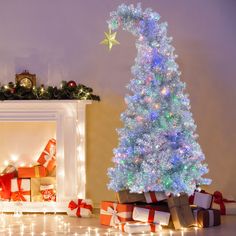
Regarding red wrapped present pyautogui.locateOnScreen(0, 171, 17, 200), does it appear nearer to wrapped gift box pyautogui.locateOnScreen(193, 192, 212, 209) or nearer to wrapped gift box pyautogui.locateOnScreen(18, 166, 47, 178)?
wrapped gift box pyautogui.locateOnScreen(18, 166, 47, 178)

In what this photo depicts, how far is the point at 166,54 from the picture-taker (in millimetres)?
5520

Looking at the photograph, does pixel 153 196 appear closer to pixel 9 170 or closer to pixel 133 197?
pixel 133 197

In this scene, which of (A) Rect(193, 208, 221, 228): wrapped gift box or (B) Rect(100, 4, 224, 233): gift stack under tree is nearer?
(B) Rect(100, 4, 224, 233): gift stack under tree

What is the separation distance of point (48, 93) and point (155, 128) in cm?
160

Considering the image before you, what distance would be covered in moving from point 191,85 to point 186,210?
6.00 ft

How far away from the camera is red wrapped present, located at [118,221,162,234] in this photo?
17.1ft

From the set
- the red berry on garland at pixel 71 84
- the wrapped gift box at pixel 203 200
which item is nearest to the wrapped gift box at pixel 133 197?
the wrapped gift box at pixel 203 200

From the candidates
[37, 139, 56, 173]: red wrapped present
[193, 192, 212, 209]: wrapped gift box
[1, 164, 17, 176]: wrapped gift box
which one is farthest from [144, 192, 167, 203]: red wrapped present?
[1, 164, 17, 176]: wrapped gift box

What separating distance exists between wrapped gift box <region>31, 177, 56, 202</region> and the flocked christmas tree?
1.44 metres

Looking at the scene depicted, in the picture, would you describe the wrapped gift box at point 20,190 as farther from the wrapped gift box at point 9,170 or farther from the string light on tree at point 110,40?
the string light on tree at point 110,40

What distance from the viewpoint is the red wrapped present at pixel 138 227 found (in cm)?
521

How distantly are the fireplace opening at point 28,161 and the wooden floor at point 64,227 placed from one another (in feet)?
1.19

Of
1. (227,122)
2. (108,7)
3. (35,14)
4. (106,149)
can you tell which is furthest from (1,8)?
(227,122)

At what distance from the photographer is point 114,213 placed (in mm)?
5559
